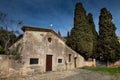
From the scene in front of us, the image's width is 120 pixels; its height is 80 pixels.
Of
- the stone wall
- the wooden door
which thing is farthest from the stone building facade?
the stone wall

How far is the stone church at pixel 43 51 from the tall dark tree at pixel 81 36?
2.86 metres

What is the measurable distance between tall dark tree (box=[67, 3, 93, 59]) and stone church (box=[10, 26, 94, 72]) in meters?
2.86

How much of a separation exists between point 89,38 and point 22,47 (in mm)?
13118

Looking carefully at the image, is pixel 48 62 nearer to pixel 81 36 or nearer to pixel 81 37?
pixel 81 37

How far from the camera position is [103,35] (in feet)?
90.8

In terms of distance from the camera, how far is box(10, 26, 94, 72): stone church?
17109 mm

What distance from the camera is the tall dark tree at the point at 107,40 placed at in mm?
26234

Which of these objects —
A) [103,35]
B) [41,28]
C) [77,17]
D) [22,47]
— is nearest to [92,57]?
[103,35]

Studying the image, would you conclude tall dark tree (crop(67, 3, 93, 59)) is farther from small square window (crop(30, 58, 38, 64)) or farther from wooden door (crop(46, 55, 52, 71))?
small square window (crop(30, 58, 38, 64))

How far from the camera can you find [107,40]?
1052 inches

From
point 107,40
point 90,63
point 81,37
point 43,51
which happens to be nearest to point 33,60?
point 43,51

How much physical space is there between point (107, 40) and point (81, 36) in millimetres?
5099

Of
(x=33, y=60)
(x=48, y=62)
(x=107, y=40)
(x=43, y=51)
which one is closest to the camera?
(x=33, y=60)

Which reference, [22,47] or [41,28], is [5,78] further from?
[41,28]
